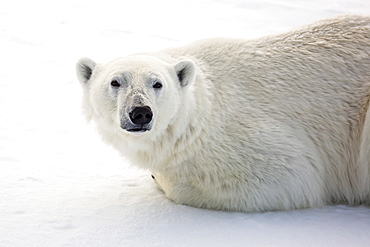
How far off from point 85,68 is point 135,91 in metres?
0.68

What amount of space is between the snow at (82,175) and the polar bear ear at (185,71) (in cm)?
87

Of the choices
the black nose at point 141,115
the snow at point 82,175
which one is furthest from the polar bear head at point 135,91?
the snow at point 82,175

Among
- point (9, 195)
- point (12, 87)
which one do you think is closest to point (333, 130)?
point (9, 195)

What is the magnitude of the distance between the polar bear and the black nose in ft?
0.35

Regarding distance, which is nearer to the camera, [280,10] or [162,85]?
[162,85]

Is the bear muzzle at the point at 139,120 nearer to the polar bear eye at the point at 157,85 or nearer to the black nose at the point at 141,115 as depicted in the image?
the black nose at the point at 141,115

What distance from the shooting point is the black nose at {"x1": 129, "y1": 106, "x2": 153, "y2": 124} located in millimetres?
3564

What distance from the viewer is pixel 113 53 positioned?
8.45 meters

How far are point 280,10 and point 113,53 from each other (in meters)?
3.67

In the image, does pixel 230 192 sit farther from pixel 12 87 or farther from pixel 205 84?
pixel 12 87

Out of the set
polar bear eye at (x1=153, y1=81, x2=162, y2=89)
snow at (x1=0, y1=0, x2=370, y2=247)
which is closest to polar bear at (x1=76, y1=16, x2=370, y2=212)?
polar bear eye at (x1=153, y1=81, x2=162, y2=89)

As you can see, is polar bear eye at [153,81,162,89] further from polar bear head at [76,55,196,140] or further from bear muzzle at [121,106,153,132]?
bear muzzle at [121,106,153,132]

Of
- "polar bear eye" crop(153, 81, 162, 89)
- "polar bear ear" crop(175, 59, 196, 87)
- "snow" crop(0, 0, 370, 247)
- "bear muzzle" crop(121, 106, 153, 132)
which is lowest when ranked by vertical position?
"snow" crop(0, 0, 370, 247)

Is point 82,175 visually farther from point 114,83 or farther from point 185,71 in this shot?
point 185,71
